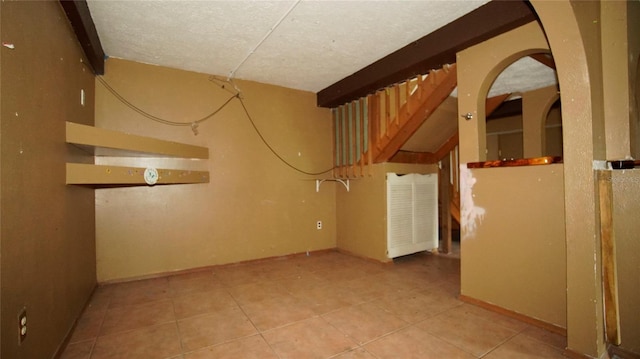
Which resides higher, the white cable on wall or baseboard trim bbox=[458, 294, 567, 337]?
the white cable on wall

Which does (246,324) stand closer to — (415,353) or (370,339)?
(370,339)

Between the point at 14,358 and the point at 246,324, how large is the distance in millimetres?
1236

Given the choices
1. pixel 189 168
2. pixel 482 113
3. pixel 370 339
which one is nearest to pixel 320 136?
pixel 189 168

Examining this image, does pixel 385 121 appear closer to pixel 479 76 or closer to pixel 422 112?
pixel 422 112

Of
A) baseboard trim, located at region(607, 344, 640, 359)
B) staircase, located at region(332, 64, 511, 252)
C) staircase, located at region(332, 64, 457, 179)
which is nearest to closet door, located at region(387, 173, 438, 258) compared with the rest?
staircase, located at region(332, 64, 511, 252)

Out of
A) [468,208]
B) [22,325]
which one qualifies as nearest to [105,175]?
[22,325]

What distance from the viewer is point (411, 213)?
13.0ft

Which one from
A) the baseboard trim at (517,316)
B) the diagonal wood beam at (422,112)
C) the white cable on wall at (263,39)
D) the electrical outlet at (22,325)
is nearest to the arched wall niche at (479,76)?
the diagonal wood beam at (422,112)

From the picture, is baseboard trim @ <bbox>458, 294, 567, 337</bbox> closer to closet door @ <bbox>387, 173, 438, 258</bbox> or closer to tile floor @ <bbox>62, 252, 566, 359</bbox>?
tile floor @ <bbox>62, 252, 566, 359</bbox>

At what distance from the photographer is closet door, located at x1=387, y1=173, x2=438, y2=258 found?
12.4 feet

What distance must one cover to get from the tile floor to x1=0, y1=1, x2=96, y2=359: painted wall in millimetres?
350

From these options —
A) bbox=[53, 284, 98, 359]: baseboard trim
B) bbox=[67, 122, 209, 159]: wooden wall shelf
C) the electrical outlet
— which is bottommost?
bbox=[53, 284, 98, 359]: baseboard trim

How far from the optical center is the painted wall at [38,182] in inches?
47.5

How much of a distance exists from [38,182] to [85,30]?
57.2 inches
